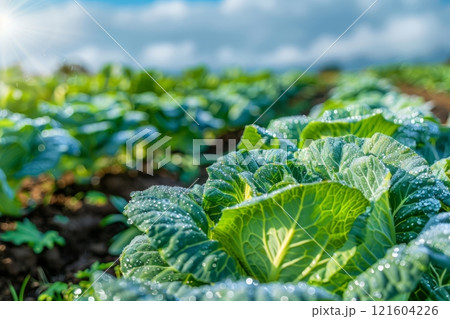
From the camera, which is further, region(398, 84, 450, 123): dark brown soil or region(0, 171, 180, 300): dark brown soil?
region(398, 84, 450, 123): dark brown soil

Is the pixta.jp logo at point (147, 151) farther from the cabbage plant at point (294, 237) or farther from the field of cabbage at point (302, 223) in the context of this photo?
the cabbage plant at point (294, 237)

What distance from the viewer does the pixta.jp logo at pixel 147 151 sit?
5977 mm

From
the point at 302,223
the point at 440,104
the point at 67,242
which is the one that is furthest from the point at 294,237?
the point at 440,104

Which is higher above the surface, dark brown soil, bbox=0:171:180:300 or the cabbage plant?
the cabbage plant

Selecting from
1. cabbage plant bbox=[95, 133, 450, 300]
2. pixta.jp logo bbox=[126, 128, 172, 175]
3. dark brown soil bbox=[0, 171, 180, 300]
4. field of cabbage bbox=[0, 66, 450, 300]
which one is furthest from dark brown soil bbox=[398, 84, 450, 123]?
cabbage plant bbox=[95, 133, 450, 300]

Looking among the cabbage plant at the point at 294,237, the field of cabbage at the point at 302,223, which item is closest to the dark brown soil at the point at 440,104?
the field of cabbage at the point at 302,223

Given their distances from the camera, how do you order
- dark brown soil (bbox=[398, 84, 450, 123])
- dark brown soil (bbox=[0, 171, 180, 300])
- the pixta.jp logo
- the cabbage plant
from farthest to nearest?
dark brown soil (bbox=[398, 84, 450, 123]), the pixta.jp logo, dark brown soil (bbox=[0, 171, 180, 300]), the cabbage plant

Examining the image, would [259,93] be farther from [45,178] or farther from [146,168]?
[45,178]

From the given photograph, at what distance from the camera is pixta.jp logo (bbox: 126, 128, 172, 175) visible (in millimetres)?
5977

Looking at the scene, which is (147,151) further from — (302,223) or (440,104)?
(440,104)

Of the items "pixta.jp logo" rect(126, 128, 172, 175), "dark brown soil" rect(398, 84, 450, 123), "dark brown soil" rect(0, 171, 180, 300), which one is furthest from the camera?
"dark brown soil" rect(398, 84, 450, 123)

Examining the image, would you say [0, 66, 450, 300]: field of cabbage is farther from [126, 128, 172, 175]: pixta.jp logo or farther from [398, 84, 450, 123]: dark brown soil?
[398, 84, 450, 123]: dark brown soil

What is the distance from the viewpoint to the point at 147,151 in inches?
256

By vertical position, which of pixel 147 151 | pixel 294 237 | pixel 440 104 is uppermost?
pixel 294 237
